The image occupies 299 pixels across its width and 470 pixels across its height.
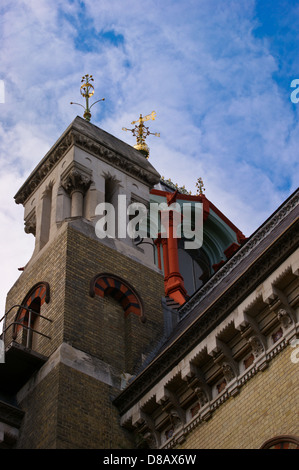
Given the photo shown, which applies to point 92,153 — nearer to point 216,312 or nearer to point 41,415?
point 41,415

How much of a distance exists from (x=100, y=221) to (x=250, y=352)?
8.70m

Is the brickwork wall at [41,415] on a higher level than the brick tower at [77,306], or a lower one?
lower

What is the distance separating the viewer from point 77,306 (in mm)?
21812

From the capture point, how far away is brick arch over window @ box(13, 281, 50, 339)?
22875 millimetres

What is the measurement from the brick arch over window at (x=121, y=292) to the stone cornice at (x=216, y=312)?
356 centimetres

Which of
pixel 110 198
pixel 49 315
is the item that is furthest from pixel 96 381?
pixel 110 198

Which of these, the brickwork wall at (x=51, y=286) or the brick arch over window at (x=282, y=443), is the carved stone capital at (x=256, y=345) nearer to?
the brick arch over window at (x=282, y=443)

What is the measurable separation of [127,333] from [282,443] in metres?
7.71

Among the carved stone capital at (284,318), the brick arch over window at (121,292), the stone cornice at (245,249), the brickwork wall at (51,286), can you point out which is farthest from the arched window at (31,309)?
the carved stone capital at (284,318)

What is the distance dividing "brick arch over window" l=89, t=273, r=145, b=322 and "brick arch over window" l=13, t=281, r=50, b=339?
1.30 m

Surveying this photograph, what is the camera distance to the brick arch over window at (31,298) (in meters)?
22.9

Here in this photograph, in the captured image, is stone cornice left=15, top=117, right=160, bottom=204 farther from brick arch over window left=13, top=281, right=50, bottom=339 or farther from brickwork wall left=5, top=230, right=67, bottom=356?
brick arch over window left=13, top=281, right=50, bottom=339

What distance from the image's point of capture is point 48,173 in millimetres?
27359
